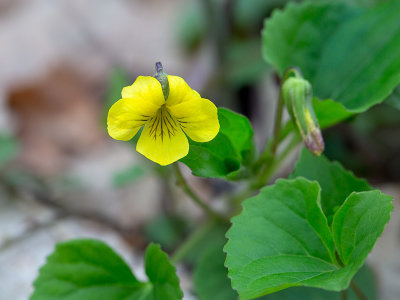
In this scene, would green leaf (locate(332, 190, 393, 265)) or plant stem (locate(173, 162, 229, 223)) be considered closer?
green leaf (locate(332, 190, 393, 265))

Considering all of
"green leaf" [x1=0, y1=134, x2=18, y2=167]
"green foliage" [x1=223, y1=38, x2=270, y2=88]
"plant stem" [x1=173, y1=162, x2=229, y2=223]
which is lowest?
"plant stem" [x1=173, y1=162, x2=229, y2=223]

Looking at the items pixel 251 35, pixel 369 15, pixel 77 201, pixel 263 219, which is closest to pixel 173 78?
pixel 263 219

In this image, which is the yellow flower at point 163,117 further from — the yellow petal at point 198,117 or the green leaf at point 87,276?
the green leaf at point 87,276

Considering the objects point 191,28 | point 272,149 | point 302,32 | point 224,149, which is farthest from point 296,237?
point 191,28

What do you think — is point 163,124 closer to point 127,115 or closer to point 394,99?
point 127,115

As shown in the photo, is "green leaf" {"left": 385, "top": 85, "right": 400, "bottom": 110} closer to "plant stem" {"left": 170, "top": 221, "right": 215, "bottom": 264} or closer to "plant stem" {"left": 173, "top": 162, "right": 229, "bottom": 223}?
"plant stem" {"left": 173, "top": 162, "right": 229, "bottom": 223}

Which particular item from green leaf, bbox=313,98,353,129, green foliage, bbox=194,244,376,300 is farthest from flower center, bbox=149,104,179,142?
green foliage, bbox=194,244,376,300

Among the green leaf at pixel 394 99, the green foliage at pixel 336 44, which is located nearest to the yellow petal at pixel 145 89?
the green foliage at pixel 336 44

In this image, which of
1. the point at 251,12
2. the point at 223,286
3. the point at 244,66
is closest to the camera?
the point at 223,286
